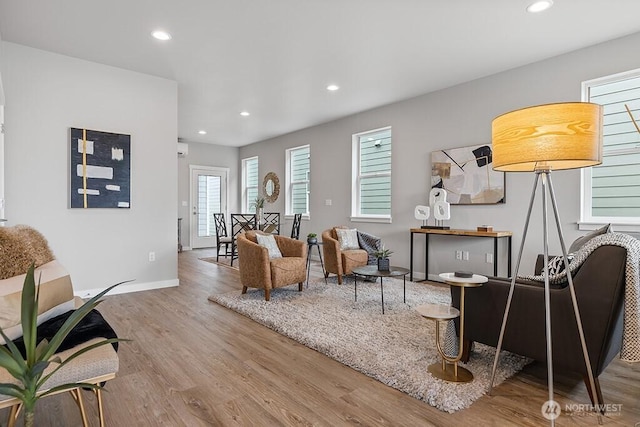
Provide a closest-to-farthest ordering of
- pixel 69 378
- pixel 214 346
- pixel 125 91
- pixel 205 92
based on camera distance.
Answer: pixel 69 378 < pixel 214 346 < pixel 125 91 < pixel 205 92

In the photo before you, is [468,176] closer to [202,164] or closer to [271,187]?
[271,187]

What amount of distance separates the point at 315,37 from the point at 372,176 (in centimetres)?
285

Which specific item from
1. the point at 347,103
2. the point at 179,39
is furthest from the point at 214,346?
the point at 347,103

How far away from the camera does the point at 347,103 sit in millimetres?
5457

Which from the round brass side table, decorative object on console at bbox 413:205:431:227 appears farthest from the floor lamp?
decorative object on console at bbox 413:205:431:227

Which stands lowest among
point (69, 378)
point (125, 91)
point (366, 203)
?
point (69, 378)

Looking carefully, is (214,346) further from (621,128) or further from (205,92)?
(621,128)

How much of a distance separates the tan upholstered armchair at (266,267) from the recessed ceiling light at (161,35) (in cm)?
213

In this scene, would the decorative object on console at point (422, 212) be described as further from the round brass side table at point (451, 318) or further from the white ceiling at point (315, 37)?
the round brass side table at point (451, 318)

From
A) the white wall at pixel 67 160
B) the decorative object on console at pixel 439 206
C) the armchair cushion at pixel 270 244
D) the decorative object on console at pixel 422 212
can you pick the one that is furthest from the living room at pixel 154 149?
the armchair cushion at pixel 270 244

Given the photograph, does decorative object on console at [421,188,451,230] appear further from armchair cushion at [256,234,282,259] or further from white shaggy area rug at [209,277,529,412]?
armchair cushion at [256,234,282,259]

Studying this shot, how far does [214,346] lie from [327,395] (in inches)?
41.6

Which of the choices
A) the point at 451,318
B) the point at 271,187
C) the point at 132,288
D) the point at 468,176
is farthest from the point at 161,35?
the point at 271,187

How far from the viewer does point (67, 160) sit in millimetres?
3797
